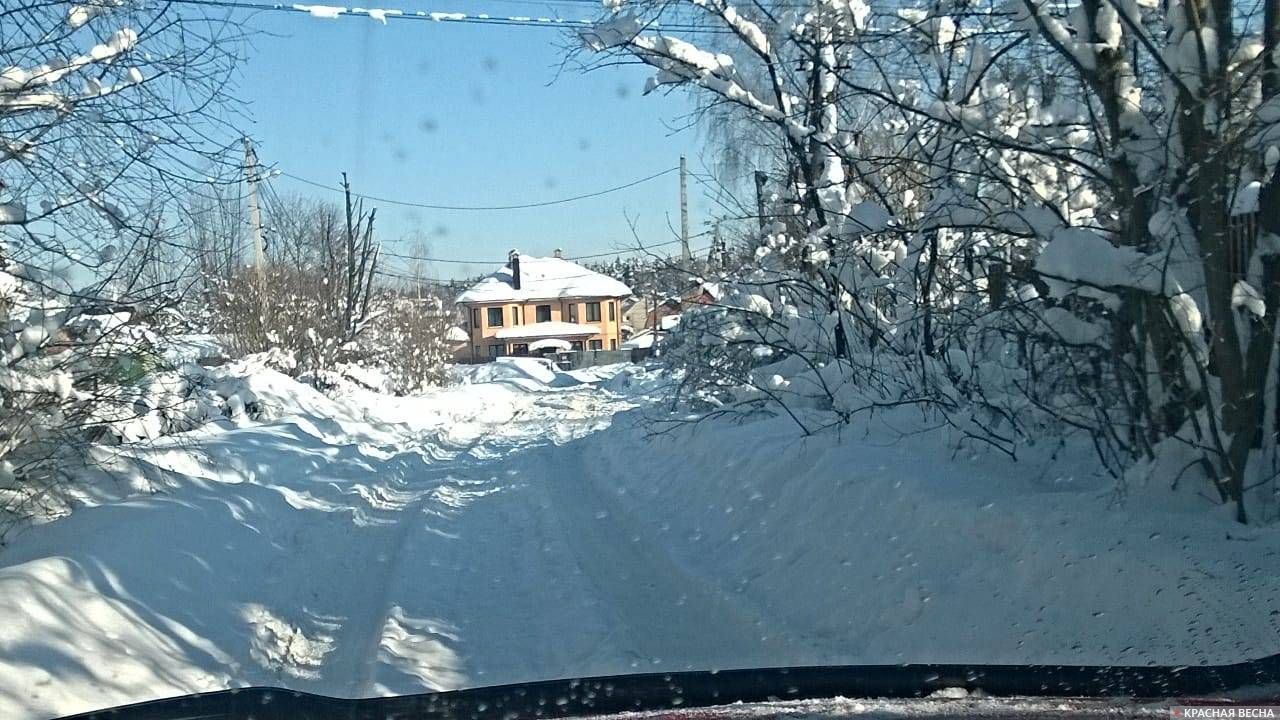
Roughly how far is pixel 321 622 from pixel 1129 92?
694cm

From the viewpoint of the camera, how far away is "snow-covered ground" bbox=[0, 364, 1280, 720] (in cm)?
612

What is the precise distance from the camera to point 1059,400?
→ 805 cm

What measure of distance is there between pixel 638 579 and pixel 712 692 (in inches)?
187

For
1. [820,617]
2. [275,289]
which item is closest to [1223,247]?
[820,617]

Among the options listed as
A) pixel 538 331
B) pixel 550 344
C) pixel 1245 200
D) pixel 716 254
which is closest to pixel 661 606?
pixel 1245 200

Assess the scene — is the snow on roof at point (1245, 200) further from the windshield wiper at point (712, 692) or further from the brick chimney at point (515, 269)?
the brick chimney at point (515, 269)

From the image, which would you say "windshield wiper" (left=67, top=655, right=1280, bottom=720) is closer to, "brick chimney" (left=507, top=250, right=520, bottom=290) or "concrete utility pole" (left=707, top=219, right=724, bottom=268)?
"concrete utility pole" (left=707, top=219, right=724, bottom=268)

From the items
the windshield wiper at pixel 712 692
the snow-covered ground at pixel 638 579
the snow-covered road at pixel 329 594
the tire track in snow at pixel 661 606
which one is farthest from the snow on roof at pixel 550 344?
the windshield wiper at pixel 712 692

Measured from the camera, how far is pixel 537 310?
81125 mm

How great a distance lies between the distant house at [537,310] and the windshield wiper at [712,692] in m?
74.8

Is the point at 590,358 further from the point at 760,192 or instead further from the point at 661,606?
the point at 661,606


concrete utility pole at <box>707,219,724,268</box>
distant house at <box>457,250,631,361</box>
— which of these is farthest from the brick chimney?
concrete utility pole at <box>707,219,724,268</box>

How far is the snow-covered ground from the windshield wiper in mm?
1393

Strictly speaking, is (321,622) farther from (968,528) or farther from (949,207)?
(949,207)
